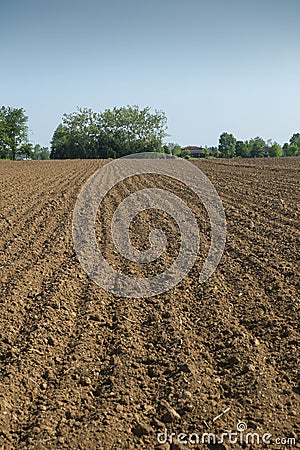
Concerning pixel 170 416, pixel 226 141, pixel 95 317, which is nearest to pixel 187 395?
pixel 170 416

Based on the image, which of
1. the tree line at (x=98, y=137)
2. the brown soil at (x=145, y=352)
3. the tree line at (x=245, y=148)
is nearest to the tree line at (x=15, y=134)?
the tree line at (x=98, y=137)

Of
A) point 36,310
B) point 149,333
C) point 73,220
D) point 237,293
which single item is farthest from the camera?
point 73,220

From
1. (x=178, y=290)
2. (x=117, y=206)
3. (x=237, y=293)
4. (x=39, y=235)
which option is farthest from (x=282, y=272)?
(x=117, y=206)

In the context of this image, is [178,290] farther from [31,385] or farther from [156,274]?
[31,385]

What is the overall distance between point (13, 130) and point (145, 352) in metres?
72.6

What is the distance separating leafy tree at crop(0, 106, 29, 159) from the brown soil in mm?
66487

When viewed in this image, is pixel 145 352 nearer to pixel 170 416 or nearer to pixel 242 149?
pixel 170 416

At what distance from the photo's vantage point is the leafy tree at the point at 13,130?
7106 cm

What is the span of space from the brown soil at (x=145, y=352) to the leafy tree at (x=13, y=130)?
6649cm

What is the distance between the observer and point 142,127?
7556 cm

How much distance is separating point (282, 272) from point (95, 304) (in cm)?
261

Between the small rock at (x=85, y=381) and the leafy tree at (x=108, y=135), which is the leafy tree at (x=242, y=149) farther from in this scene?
the small rock at (x=85, y=381)

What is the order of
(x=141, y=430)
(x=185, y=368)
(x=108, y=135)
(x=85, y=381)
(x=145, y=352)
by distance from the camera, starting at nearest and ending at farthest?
(x=141, y=430) → (x=85, y=381) → (x=185, y=368) → (x=145, y=352) → (x=108, y=135)

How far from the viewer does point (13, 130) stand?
72688 mm
